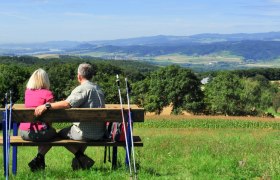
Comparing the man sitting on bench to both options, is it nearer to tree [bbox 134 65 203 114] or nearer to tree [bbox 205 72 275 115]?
tree [bbox 134 65 203 114]

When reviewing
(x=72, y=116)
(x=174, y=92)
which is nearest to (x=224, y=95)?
(x=174, y=92)

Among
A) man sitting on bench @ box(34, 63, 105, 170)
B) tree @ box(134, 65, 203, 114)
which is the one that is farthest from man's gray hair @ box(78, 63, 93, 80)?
tree @ box(134, 65, 203, 114)

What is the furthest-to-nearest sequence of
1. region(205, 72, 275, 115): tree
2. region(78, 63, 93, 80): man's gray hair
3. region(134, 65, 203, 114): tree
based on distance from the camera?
region(205, 72, 275, 115): tree, region(134, 65, 203, 114): tree, region(78, 63, 93, 80): man's gray hair

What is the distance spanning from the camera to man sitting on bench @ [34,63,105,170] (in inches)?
264


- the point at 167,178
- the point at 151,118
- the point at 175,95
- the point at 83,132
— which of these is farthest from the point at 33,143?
the point at 175,95

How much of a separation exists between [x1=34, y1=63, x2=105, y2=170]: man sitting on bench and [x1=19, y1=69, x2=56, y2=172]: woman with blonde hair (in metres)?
0.33

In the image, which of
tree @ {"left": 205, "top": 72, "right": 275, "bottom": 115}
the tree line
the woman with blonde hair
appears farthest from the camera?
the tree line

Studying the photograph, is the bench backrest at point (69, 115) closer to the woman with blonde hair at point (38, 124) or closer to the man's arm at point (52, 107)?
the man's arm at point (52, 107)

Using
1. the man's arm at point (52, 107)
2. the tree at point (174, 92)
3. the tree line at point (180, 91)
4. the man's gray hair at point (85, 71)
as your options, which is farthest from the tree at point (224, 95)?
the man's arm at point (52, 107)

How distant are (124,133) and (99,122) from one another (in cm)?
45

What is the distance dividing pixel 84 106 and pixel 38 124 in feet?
2.47

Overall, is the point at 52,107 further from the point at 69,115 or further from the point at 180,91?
the point at 180,91

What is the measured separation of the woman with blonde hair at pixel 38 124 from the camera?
6.64 m

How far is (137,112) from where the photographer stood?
661cm
